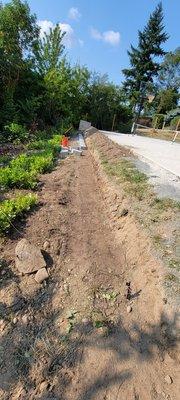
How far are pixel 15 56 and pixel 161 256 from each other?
12595 millimetres

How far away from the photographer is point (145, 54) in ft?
102

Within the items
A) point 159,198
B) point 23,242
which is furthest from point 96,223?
point 23,242

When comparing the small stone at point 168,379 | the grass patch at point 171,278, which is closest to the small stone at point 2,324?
the small stone at point 168,379

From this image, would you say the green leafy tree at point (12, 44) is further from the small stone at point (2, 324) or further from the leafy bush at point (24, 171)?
the small stone at point (2, 324)

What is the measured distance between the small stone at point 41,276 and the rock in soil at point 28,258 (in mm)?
62

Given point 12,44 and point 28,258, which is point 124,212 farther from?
point 12,44

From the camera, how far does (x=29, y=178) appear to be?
18.5 feet

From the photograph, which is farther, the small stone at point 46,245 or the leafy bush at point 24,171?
the leafy bush at point 24,171

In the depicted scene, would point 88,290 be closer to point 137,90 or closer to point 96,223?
point 96,223

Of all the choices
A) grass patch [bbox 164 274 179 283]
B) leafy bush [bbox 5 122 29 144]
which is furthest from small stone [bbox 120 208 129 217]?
leafy bush [bbox 5 122 29 144]

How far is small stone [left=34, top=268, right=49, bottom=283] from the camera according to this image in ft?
10.7

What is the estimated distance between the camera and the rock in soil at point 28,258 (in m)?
3.34

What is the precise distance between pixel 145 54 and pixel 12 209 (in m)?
32.3

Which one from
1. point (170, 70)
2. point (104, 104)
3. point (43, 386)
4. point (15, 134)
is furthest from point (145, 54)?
point (43, 386)
